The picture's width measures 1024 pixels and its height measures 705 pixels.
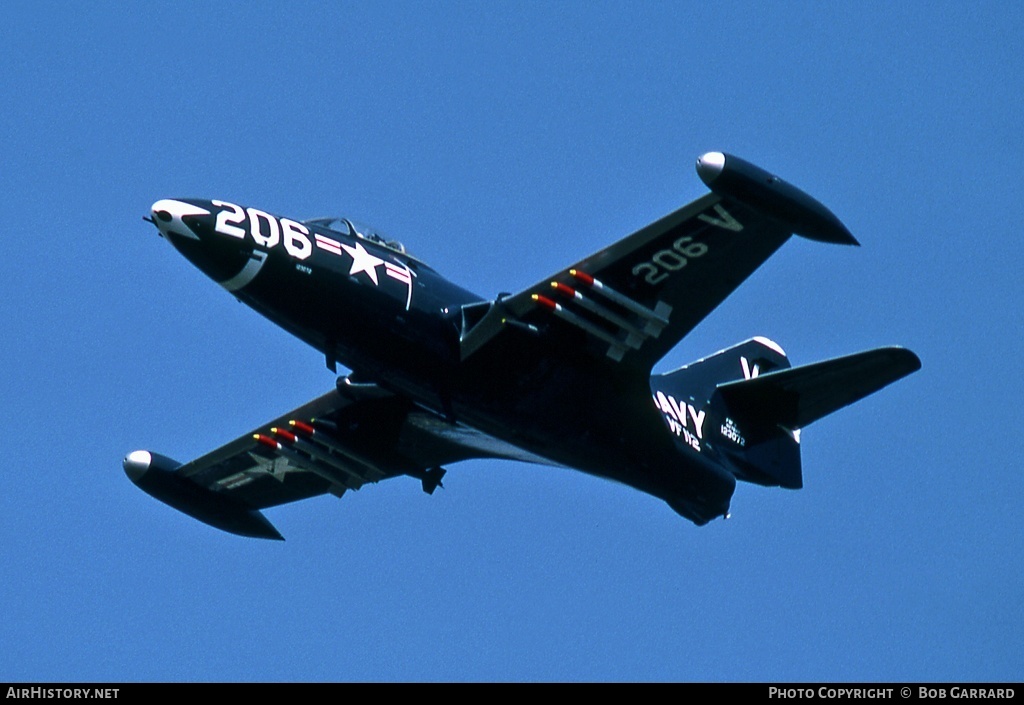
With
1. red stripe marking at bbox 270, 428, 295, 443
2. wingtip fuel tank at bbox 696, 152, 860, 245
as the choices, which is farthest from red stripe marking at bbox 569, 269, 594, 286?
red stripe marking at bbox 270, 428, 295, 443

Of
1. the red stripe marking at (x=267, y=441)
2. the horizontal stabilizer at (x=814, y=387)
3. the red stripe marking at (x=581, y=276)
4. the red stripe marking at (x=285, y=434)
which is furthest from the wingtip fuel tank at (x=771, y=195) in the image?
the red stripe marking at (x=267, y=441)

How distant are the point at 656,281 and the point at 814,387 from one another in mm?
5327

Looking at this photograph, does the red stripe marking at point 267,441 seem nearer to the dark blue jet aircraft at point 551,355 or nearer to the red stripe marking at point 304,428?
the dark blue jet aircraft at point 551,355

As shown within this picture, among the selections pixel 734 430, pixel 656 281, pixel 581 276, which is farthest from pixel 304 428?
pixel 734 430

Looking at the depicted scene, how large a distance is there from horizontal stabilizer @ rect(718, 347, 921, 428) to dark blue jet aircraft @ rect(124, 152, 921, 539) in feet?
0.13

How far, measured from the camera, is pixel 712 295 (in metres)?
32.3

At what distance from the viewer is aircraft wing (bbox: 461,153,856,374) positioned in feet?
100

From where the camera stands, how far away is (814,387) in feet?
117

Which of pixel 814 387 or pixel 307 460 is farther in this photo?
pixel 307 460

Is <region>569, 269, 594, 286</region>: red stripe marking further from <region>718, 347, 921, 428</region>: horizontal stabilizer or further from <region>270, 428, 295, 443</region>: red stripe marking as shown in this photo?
<region>270, 428, 295, 443</region>: red stripe marking

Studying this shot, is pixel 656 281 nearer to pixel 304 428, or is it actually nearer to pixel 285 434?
pixel 304 428

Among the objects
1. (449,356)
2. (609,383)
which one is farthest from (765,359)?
(449,356)
